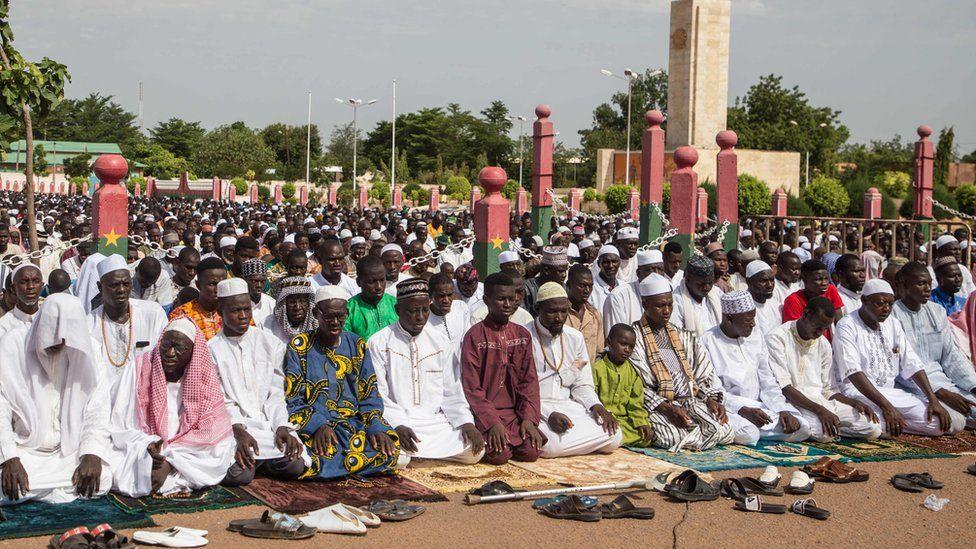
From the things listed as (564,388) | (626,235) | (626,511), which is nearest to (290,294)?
(564,388)

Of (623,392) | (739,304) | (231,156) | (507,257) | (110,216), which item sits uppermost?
(231,156)

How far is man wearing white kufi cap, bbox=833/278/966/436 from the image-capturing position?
756 centimetres

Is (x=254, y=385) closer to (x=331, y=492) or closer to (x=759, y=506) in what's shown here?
(x=331, y=492)

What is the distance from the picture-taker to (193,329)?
568 cm

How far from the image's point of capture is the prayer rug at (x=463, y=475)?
5.94 meters

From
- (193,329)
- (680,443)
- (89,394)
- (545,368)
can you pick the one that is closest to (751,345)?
(680,443)

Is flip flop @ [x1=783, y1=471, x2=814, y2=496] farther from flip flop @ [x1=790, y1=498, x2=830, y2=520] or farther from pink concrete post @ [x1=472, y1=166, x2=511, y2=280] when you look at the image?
pink concrete post @ [x1=472, y1=166, x2=511, y2=280]

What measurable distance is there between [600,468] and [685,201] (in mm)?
5835

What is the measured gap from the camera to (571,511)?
17.3ft

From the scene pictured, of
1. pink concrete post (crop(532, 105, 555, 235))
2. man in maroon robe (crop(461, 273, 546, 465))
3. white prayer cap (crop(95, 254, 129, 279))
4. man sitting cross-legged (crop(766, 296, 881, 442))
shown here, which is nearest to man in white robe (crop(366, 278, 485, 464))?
man in maroon robe (crop(461, 273, 546, 465))

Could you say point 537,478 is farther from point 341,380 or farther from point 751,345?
point 751,345

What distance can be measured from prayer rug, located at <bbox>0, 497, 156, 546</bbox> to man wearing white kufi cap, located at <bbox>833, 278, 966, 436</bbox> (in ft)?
17.0

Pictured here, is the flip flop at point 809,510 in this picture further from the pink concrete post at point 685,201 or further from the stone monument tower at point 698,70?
the stone monument tower at point 698,70

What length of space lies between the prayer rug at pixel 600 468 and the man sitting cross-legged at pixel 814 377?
138cm
